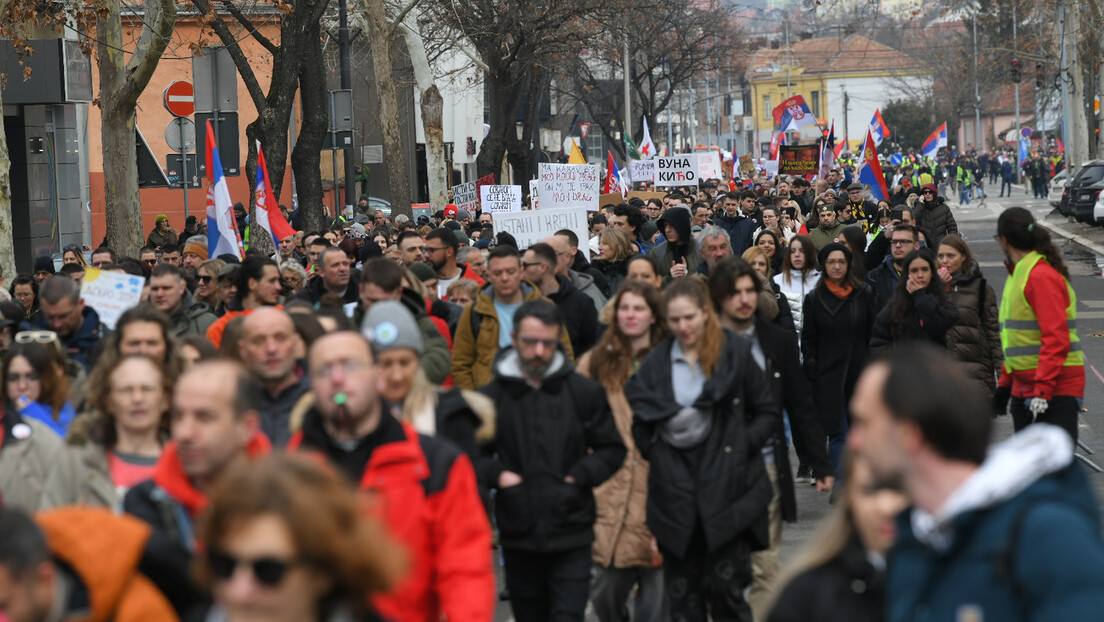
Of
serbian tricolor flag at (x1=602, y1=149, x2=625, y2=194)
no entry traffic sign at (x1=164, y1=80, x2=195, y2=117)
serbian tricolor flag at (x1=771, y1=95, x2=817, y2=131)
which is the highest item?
serbian tricolor flag at (x1=771, y1=95, x2=817, y2=131)

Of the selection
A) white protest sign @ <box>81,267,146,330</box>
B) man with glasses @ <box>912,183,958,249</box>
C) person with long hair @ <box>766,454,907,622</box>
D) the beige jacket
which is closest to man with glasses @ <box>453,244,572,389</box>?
the beige jacket

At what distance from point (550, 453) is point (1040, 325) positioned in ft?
11.9

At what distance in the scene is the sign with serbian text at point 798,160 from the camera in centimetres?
3078

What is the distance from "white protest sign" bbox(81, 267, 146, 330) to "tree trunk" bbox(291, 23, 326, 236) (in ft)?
37.9

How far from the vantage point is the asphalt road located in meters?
9.46

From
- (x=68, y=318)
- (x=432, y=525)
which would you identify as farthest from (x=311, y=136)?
(x=432, y=525)

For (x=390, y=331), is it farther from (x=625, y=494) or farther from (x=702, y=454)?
(x=625, y=494)

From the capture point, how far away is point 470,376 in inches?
329

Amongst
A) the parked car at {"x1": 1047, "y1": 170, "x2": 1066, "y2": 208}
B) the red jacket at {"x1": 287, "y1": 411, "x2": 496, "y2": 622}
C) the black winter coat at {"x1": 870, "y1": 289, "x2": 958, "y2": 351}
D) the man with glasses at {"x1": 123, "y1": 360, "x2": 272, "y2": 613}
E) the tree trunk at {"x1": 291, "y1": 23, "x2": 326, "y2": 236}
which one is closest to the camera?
the man with glasses at {"x1": 123, "y1": 360, "x2": 272, "y2": 613}

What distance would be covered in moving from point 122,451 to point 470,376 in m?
3.57

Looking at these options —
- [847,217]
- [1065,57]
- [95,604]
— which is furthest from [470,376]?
[1065,57]

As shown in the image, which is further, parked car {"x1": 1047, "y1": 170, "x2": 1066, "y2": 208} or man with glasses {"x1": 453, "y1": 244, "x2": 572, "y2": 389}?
parked car {"x1": 1047, "y1": 170, "x2": 1066, "y2": 208}

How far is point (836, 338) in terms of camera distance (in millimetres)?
10070

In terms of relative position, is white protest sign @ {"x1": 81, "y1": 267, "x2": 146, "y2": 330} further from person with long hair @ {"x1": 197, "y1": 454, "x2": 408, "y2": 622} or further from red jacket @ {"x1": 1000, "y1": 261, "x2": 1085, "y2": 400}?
person with long hair @ {"x1": 197, "y1": 454, "x2": 408, "y2": 622}
